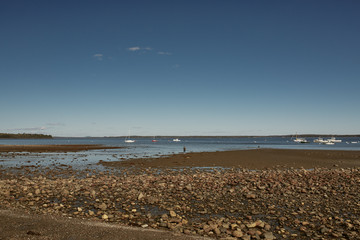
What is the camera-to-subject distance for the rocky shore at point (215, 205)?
8891mm

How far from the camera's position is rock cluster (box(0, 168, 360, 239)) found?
892 centimetres

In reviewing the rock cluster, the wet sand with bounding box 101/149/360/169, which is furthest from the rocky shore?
the wet sand with bounding box 101/149/360/169

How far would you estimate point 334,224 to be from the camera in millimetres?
9438

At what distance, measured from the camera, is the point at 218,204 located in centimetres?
1202

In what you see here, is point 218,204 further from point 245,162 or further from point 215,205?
point 245,162

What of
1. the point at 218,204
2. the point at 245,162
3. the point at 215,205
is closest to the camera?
the point at 215,205

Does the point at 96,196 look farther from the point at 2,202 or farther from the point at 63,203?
the point at 2,202

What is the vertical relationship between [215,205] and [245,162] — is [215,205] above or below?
above

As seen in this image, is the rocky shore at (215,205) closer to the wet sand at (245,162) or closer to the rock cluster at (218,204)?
the rock cluster at (218,204)

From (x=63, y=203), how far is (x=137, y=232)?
564 centimetres

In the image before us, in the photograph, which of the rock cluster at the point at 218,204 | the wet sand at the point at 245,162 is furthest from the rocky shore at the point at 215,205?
the wet sand at the point at 245,162

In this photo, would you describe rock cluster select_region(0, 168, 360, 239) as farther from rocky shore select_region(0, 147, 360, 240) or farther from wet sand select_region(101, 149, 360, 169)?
wet sand select_region(101, 149, 360, 169)

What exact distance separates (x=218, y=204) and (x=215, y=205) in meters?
0.28

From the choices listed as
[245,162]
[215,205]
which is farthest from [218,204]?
[245,162]
